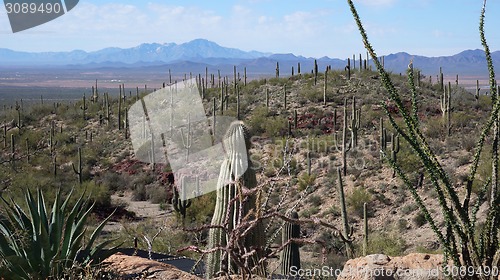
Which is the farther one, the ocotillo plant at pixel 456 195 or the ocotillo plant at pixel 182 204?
the ocotillo plant at pixel 182 204

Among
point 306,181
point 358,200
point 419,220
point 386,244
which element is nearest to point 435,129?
point 306,181

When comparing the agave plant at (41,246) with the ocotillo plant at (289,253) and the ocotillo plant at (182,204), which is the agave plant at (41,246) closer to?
the ocotillo plant at (289,253)

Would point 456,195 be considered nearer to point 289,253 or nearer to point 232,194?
point 232,194

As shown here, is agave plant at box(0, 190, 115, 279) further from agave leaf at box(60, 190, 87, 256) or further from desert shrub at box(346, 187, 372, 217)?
desert shrub at box(346, 187, 372, 217)

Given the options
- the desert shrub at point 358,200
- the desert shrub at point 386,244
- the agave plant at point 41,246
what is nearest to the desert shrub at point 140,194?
the desert shrub at point 358,200

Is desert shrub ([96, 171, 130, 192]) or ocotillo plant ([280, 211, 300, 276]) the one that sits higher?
ocotillo plant ([280, 211, 300, 276])

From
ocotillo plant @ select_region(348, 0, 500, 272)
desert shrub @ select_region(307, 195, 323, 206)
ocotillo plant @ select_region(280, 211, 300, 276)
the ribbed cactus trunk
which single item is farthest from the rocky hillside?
ocotillo plant @ select_region(348, 0, 500, 272)

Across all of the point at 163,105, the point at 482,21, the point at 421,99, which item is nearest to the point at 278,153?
the point at 421,99

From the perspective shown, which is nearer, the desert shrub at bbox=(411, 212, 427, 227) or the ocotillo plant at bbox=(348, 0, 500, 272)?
the ocotillo plant at bbox=(348, 0, 500, 272)

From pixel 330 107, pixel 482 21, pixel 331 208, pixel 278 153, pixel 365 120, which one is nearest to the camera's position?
pixel 482 21

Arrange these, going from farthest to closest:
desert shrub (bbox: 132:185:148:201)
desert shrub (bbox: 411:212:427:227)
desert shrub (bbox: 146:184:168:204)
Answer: desert shrub (bbox: 132:185:148:201)
desert shrub (bbox: 146:184:168:204)
desert shrub (bbox: 411:212:427:227)

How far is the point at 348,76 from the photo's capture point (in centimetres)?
3684

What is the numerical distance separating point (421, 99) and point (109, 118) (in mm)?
18679

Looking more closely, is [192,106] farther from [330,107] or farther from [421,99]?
[421,99]
